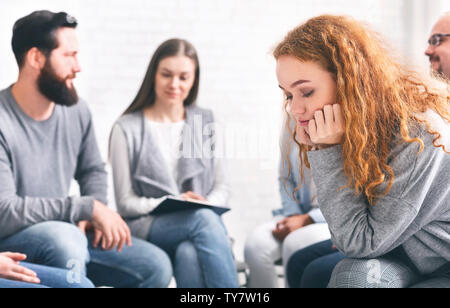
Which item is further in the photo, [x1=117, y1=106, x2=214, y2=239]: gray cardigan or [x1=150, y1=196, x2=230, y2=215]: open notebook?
[x1=117, y1=106, x2=214, y2=239]: gray cardigan

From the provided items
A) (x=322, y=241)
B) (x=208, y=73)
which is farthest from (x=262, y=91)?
(x=322, y=241)

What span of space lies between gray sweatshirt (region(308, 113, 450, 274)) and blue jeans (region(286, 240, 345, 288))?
33cm

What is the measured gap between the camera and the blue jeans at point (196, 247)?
4.84 ft

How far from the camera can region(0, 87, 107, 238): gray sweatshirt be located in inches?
53.5

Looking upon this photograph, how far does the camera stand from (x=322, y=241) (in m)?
1.45

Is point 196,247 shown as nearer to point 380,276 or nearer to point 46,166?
point 46,166

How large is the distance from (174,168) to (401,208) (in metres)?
1.01

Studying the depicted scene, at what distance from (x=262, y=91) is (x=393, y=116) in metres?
1.11

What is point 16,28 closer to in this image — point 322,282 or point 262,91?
point 262,91

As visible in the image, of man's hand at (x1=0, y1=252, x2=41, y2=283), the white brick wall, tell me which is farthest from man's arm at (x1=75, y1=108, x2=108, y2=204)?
man's hand at (x1=0, y1=252, x2=41, y2=283)

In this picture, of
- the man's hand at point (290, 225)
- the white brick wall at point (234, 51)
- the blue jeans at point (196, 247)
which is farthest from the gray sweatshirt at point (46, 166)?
the man's hand at point (290, 225)

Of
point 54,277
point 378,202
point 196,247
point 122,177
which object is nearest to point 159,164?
point 122,177

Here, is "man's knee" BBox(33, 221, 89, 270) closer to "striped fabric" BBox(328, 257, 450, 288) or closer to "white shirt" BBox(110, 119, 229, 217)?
"white shirt" BBox(110, 119, 229, 217)

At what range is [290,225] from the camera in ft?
5.45
